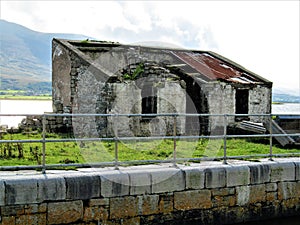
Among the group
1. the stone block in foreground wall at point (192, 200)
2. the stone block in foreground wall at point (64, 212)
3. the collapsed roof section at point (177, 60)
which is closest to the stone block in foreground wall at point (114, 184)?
the stone block in foreground wall at point (64, 212)

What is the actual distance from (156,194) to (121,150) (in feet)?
11.8

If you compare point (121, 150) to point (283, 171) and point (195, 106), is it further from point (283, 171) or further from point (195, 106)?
point (195, 106)

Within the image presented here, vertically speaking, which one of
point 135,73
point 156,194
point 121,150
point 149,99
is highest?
point 135,73

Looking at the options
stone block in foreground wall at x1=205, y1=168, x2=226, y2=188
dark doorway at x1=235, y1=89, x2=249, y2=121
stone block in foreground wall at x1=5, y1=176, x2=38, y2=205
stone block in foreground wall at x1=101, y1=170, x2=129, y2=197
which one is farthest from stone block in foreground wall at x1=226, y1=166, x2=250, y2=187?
dark doorway at x1=235, y1=89, x2=249, y2=121

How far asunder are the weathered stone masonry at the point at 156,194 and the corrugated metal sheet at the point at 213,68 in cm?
895

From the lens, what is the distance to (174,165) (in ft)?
29.2

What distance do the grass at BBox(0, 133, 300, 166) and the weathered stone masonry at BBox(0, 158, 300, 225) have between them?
196 centimetres

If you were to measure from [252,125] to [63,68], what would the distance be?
7.37 metres

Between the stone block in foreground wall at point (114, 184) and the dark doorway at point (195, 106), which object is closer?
the stone block in foreground wall at point (114, 184)

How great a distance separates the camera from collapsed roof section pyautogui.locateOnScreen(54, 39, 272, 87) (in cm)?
1803

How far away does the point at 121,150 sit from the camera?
39.0 ft

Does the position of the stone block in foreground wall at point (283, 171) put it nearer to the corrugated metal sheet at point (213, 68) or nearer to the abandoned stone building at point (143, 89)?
the abandoned stone building at point (143, 89)

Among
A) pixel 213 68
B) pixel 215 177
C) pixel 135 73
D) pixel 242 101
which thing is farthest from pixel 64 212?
pixel 213 68

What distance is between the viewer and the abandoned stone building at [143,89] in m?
16.0
